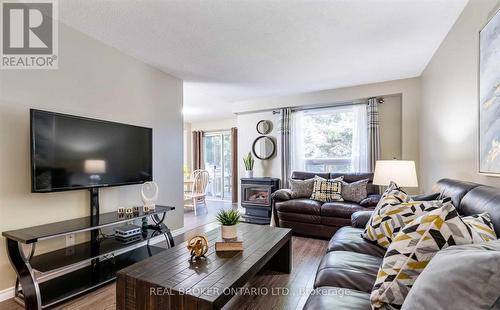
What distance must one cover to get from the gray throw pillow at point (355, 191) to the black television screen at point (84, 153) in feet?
8.95

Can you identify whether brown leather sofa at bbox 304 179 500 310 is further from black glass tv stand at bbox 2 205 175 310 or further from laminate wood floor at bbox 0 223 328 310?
black glass tv stand at bbox 2 205 175 310

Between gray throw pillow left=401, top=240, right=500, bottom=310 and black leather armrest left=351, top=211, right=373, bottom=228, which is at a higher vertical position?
gray throw pillow left=401, top=240, right=500, bottom=310

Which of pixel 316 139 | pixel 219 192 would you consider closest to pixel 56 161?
pixel 316 139

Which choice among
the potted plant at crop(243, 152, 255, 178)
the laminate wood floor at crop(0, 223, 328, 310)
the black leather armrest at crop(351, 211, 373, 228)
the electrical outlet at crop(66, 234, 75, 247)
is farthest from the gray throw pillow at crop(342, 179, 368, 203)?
the electrical outlet at crop(66, 234, 75, 247)

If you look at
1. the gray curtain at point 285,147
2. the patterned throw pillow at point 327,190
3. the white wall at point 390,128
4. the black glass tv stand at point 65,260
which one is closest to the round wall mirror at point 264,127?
the gray curtain at point 285,147

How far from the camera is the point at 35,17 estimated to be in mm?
2051

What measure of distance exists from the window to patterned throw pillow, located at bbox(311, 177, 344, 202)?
26.0 inches

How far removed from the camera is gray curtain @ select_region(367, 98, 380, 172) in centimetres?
383

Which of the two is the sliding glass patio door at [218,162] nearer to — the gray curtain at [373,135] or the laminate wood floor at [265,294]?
the gray curtain at [373,135]

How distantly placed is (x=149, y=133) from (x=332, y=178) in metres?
2.82

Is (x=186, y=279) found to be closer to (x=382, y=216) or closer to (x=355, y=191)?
(x=382, y=216)

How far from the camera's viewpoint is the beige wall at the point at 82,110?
191cm

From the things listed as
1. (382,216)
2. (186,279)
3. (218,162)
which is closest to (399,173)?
(382,216)

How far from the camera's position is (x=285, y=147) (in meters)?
4.60
